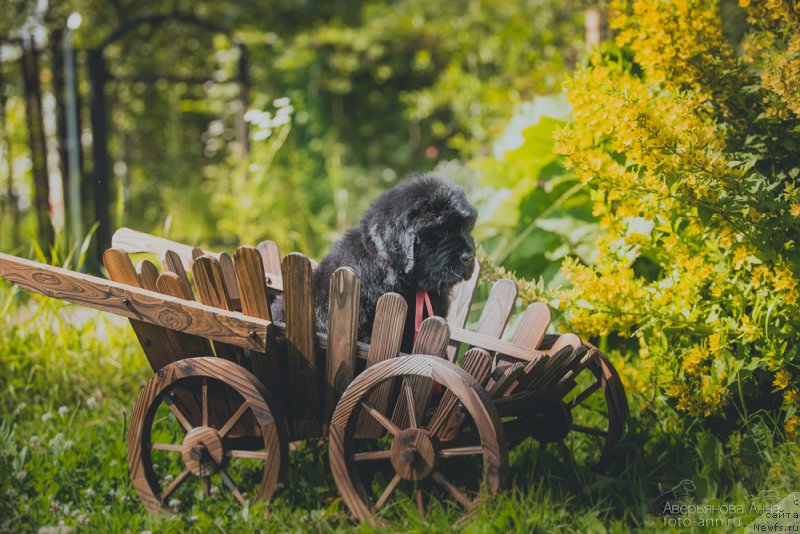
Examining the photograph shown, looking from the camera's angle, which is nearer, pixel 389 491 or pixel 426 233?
pixel 389 491

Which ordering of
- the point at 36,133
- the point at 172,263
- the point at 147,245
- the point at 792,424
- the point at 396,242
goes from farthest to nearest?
the point at 36,133 → the point at 147,245 → the point at 172,263 → the point at 396,242 → the point at 792,424

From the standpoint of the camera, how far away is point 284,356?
2521 mm

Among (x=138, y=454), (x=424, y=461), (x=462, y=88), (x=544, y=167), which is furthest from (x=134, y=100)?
(x=424, y=461)

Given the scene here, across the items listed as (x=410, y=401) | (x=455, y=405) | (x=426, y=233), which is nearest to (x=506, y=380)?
(x=455, y=405)

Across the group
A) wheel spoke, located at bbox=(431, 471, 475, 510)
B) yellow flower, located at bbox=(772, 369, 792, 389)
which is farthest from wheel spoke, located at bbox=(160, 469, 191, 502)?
yellow flower, located at bbox=(772, 369, 792, 389)

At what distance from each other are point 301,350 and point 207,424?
1.48ft

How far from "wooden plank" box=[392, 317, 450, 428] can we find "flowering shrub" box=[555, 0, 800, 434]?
2.35 feet

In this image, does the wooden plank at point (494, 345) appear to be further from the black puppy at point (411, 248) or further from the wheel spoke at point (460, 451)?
the wheel spoke at point (460, 451)

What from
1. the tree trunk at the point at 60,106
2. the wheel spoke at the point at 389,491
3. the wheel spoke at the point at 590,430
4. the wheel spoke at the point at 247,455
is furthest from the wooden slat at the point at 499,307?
the tree trunk at the point at 60,106

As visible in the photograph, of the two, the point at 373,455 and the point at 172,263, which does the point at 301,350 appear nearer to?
the point at 373,455

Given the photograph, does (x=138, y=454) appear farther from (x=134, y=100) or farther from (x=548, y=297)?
(x=134, y=100)

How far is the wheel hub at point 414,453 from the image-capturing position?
2.18 metres

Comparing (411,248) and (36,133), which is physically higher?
(36,133)

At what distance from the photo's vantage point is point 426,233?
2518 millimetres
